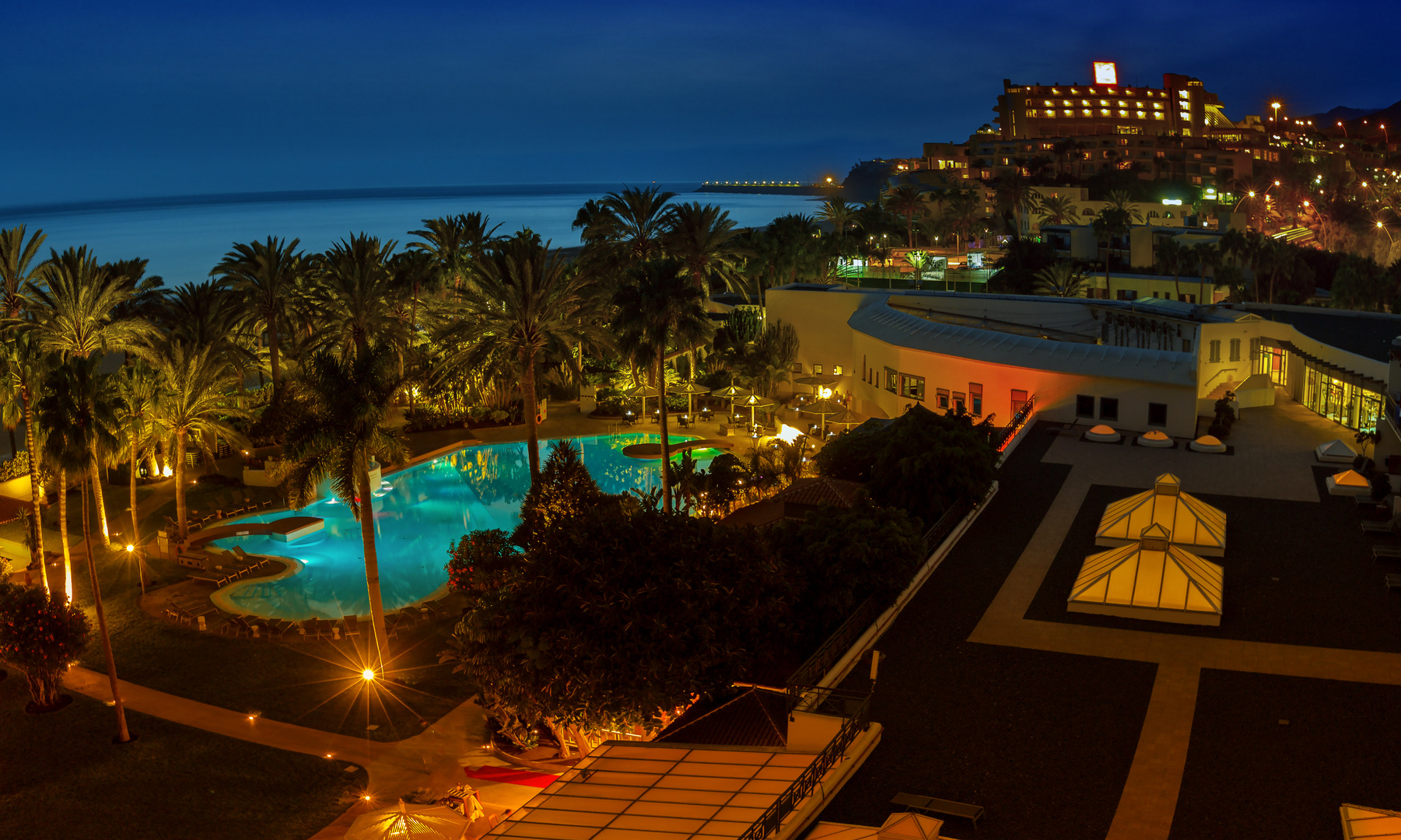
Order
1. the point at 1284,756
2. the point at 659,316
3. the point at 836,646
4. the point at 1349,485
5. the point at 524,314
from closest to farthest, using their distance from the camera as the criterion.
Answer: the point at 1284,756
the point at 836,646
the point at 1349,485
the point at 524,314
the point at 659,316

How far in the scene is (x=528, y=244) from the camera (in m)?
34.1

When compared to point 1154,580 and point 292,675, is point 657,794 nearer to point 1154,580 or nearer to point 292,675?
point 1154,580

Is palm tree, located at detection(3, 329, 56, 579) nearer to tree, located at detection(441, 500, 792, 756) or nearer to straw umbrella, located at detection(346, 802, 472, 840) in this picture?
tree, located at detection(441, 500, 792, 756)

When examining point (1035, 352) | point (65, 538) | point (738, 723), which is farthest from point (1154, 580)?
point (65, 538)

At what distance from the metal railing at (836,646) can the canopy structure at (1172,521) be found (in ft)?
23.8

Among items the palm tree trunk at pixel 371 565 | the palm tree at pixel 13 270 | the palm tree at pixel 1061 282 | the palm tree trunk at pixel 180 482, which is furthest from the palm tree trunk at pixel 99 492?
the palm tree at pixel 1061 282

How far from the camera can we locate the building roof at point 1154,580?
1989 cm

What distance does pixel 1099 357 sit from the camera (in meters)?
36.5

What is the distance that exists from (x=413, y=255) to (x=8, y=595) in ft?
107

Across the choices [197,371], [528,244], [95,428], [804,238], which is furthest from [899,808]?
[804,238]

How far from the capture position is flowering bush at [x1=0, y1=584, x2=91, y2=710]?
76.5 feet

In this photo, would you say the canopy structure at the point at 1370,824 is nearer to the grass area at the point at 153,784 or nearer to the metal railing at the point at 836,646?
the metal railing at the point at 836,646

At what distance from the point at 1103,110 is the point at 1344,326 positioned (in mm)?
159415

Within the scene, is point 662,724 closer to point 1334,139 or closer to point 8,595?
point 8,595
